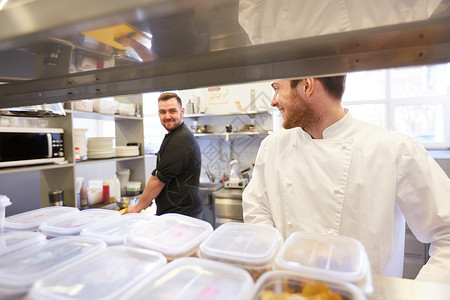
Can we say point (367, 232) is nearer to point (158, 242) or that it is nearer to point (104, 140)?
point (158, 242)

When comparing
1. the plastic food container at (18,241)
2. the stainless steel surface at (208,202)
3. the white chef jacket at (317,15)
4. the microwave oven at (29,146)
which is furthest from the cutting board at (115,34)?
the stainless steel surface at (208,202)

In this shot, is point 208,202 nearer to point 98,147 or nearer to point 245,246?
point 98,147

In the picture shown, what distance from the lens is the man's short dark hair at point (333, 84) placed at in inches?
53.0

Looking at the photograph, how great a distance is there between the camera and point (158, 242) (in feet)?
2.45

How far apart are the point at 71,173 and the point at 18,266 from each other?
1.98 metres

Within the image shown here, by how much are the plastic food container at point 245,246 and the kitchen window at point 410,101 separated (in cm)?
396

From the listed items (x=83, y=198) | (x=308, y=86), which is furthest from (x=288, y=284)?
(x=83, y=198)

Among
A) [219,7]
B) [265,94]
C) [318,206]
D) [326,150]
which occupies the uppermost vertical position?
[265,94]

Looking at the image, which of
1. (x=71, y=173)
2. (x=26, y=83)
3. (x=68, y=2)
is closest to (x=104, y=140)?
(x=71, y=173)

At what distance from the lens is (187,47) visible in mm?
626

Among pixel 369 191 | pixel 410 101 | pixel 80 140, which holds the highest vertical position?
pixel 410 101

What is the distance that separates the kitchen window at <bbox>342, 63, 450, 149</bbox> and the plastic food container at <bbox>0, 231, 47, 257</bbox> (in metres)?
4.31

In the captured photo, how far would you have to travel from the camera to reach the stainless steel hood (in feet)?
1.53

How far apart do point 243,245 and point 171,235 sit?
23 centimetres
